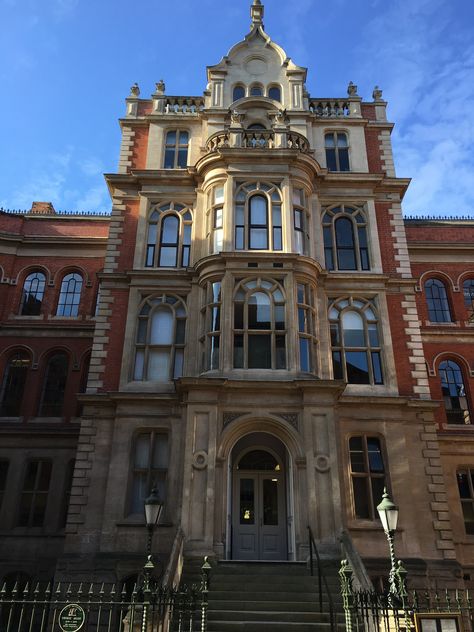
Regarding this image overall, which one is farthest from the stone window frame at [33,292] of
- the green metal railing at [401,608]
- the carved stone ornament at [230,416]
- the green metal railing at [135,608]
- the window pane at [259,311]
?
the green metal railing at [401,608]

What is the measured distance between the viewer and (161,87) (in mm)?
26484

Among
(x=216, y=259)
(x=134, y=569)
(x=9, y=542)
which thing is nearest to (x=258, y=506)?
(x=134, y=569)

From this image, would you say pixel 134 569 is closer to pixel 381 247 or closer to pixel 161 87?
pixel 381 247

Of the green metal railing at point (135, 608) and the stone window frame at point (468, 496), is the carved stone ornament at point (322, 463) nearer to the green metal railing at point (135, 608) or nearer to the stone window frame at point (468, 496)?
the green metal railing at point (135, 608)

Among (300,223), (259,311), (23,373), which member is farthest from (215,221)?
(23,373)

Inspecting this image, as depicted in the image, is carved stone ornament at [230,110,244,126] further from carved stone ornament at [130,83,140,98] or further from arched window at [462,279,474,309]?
arched window at [462,279,474,309]

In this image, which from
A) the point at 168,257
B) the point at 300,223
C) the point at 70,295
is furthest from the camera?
the point at 70,295

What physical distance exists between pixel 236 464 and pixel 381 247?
33.9 feet

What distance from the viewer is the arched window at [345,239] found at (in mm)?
22469

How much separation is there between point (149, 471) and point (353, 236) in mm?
12048

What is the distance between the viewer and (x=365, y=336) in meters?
21.0

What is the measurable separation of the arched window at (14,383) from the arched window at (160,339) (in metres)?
7.28

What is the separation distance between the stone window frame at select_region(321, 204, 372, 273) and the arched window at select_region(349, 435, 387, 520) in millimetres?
6812

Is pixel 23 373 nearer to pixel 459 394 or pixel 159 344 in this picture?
pixel 159 344
